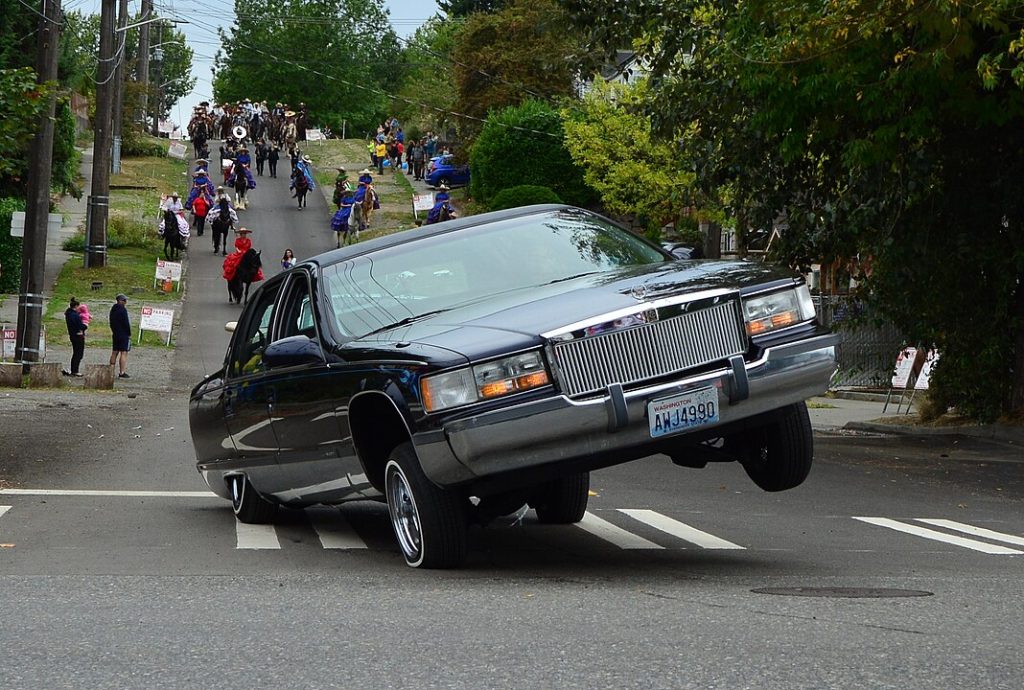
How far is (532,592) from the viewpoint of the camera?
24.2ft

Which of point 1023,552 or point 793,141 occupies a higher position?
point 793,141

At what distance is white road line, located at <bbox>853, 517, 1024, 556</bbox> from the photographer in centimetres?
944

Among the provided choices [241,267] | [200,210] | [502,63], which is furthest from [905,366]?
[502,63]

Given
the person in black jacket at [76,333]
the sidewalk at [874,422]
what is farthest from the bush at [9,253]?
the sidewalk at [874,422]

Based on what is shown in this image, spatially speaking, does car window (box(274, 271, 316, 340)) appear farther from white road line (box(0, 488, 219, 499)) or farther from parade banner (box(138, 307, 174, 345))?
parade banner (box(138, 307, 174, 345))

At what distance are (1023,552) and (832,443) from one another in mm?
10703

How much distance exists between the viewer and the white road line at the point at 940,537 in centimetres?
944

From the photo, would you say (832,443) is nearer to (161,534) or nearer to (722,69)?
(722,69)

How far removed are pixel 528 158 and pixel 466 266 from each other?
54.4 meters

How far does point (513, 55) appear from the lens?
68812 millimetres

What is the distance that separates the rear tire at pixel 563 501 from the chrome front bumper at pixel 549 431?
2522 mm

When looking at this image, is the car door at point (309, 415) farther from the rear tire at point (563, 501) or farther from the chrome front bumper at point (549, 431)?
the rear tire at point (563, 501)

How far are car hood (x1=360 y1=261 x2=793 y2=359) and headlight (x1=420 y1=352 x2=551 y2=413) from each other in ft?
0.20

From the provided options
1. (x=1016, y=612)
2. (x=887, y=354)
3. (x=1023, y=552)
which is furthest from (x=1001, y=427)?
(x=1016, y=612)
